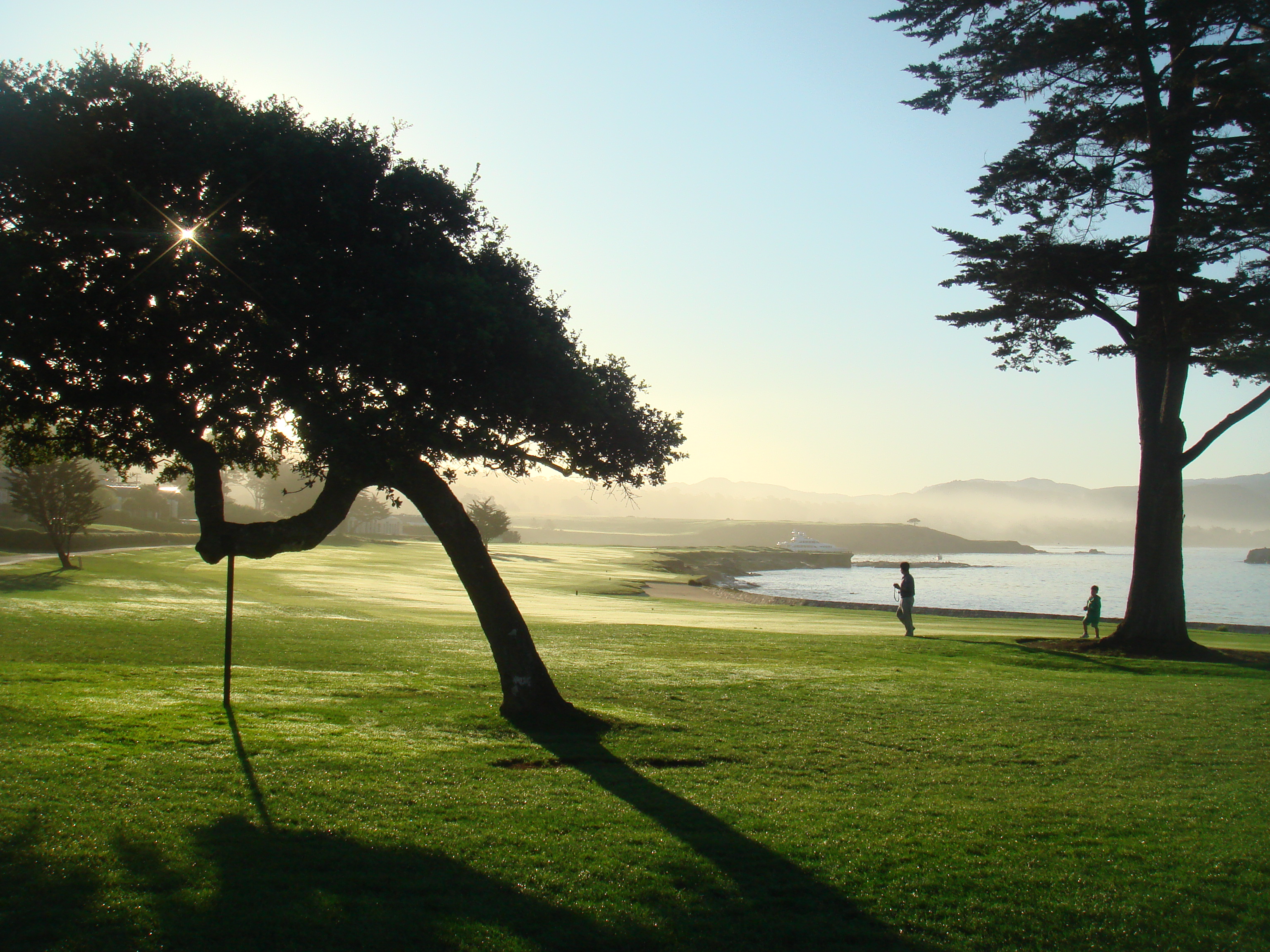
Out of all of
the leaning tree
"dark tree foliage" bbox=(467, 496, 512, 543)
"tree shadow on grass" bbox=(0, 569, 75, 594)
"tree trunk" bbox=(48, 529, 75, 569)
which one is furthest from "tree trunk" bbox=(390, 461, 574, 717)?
"dark tree foliage" bbox=(467, 496, 512, 543)

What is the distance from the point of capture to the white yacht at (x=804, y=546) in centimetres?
12050

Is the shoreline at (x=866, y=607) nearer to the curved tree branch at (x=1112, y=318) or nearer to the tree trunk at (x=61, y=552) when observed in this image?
the curved tree branch at (x=1112, y=318)

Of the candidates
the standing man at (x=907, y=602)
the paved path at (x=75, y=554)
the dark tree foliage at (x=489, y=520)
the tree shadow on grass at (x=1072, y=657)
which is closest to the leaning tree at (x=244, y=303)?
the tree shadow on grass at (x=1072, y=657)

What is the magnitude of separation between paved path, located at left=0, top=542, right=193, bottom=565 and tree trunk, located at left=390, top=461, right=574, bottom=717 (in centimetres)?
3881

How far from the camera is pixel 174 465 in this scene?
10.6m

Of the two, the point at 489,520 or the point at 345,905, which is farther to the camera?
the point at 489,520

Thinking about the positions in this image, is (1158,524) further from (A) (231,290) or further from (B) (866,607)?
(A) (231,290)

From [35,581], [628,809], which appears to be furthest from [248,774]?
[35,581]

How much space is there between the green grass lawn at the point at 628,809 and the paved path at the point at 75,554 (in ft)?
103

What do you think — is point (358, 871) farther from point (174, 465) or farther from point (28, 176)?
point (28, 176)

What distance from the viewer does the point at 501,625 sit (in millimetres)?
10617

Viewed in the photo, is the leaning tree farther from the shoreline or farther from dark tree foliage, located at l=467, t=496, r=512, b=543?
dark tree foliage, located at l=467, t=496, r=512, b=543

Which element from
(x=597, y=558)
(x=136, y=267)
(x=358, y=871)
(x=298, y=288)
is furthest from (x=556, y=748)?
(x=597, y=558)

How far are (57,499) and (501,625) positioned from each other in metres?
36.9
